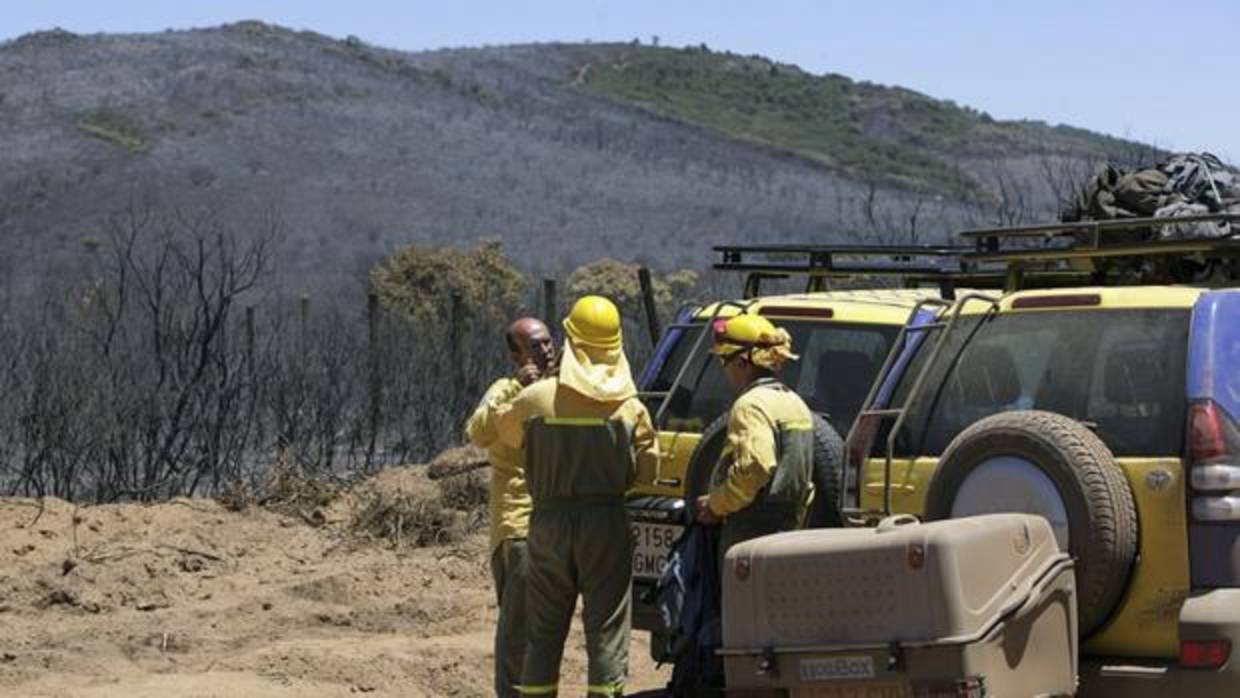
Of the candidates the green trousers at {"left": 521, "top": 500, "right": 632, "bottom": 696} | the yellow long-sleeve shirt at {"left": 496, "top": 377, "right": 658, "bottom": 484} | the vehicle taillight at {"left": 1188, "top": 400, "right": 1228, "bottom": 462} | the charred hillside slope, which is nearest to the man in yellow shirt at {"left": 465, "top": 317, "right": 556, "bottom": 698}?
the yellow long-sleeve shirt at {"left": 496, "top": 377, "right": 658, "bottom": 484}

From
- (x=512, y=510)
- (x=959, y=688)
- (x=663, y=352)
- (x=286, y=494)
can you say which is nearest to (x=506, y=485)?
(x=512, y=510)

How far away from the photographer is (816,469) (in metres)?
8.46

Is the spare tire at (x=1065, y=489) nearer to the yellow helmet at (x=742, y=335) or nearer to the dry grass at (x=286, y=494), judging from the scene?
the yellow helmet at (x=742, y=335)

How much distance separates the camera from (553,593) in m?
8.45

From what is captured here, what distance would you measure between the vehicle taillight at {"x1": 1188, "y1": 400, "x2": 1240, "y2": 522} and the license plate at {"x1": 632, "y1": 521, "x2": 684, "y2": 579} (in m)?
2.75

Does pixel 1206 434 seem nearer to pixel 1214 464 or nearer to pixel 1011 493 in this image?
pixel 1214 464

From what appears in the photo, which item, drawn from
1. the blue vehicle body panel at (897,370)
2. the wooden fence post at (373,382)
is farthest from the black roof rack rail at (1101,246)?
the wooden fence post at (373,382)

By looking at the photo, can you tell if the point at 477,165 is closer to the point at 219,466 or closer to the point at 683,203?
the point at 683,203

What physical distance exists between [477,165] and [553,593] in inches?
2484

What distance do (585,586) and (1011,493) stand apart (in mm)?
2047

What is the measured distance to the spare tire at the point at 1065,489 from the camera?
6711 millimetres

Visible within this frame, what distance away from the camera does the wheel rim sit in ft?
22.2

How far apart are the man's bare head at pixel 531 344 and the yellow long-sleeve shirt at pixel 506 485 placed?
108mm

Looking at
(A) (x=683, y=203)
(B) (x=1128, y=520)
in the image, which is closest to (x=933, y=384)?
(B) (x=1128, y=520)
